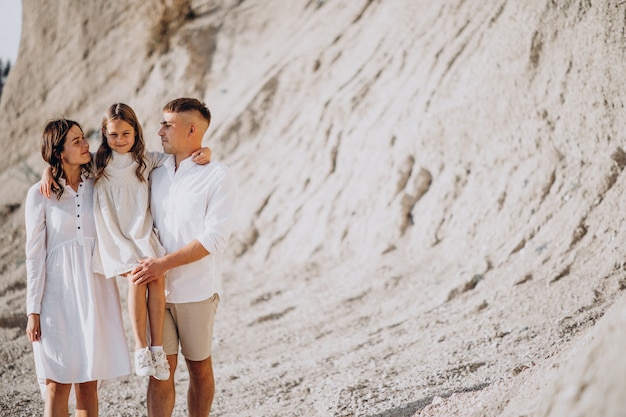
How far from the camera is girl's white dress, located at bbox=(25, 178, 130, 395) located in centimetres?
389

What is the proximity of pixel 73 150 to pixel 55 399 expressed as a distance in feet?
4.31

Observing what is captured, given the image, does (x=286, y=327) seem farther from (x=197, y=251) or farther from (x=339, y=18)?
(x=339, y=18)

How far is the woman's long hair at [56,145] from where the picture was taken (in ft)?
12.9

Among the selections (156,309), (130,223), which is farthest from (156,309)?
(130,223)

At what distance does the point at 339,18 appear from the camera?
11.0m

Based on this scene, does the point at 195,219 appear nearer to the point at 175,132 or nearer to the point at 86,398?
the point at 175,132

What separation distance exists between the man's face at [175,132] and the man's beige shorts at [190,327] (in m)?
0.85

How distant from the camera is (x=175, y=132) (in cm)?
403

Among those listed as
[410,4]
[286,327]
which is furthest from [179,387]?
[410,4]

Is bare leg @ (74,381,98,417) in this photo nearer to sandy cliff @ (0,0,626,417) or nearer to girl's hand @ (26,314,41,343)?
girl's hand @ (26,314,41,343)

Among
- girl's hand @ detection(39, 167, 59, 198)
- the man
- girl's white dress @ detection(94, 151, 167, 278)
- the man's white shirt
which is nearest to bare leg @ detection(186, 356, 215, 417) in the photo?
the man

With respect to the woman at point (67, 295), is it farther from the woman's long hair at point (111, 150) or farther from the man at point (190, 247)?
the man at point (190, 247)

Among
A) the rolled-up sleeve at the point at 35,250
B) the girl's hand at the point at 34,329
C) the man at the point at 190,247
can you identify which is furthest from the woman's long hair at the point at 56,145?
the girl's hand at the point at 34,329

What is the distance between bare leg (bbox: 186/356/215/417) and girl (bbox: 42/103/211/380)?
23 cm
